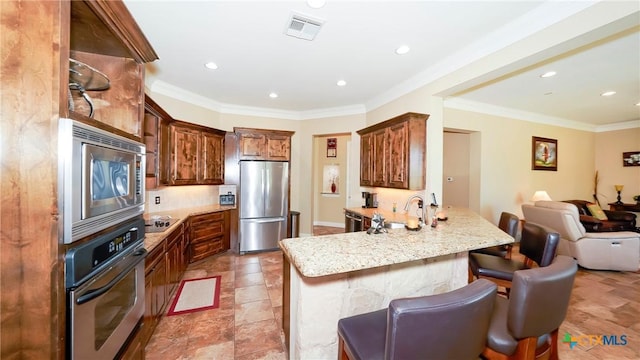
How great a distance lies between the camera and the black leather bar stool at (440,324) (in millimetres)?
896

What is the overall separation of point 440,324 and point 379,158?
134 inches

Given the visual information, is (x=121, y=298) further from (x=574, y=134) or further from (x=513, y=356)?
(x=574, y=134)

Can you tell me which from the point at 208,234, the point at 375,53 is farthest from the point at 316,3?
the point at 208,234

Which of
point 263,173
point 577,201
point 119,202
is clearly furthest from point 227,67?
point 577,201

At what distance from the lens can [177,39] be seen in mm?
2672

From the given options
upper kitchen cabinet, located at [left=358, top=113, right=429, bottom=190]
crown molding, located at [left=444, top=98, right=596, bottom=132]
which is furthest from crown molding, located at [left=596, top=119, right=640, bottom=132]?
upper kitchen cabinet, located at [left=358, top=113, right=429, bottom=190]

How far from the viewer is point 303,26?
7.86ft

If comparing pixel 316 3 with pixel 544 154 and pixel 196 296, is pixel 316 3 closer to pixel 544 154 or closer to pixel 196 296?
pixel 196 296

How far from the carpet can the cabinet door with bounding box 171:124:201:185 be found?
162cm

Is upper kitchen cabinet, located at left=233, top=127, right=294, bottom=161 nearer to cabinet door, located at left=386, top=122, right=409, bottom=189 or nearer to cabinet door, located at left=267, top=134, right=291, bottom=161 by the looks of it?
cabinet door, located at left=267, top=134, right=291, bottom=161

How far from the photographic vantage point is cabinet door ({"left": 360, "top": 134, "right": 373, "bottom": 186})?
443 centimetres

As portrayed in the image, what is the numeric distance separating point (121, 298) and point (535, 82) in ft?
18.1

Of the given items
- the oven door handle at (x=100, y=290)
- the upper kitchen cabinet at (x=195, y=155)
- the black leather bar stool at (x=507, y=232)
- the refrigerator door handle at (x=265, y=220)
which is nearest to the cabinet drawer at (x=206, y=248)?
the refrigerator door handle at (x=265, y=220)

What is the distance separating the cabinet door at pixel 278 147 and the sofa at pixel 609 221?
6.06 m
